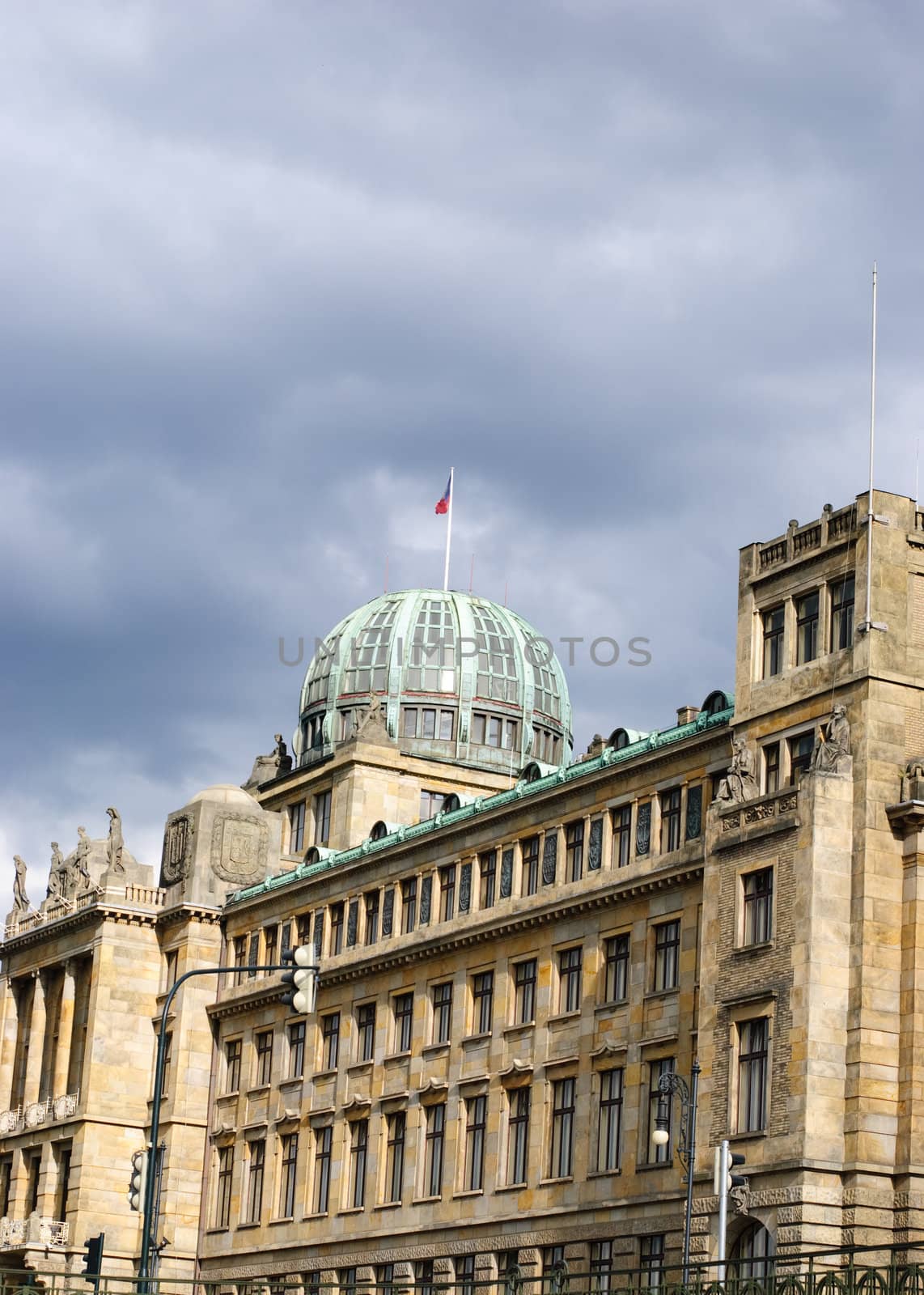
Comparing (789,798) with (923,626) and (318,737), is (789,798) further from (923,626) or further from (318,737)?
(318,737)

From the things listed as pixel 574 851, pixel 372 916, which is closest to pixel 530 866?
pixel 574 851

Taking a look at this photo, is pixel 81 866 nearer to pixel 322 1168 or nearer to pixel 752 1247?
pixel 322 1168

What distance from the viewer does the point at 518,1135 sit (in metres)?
78.2

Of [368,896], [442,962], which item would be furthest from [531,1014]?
[368,896]

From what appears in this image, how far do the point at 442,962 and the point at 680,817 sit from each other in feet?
46.8

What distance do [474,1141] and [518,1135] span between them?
8.58ft

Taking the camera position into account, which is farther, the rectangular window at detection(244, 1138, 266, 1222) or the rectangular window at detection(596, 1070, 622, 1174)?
the rectangular window at detection(244, 1138, 266, 1222)

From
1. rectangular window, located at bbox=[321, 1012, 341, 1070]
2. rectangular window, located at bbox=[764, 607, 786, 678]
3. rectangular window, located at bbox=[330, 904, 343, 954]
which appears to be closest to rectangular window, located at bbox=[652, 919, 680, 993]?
rectangular window, located at bbox=[764, 607, 786, 678]

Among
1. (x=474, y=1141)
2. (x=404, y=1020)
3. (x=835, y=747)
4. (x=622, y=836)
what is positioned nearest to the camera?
(x=835, y=747)

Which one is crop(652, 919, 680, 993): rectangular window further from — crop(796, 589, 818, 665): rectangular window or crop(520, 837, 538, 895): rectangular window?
crop(796, 589, 818, 665): rectangular window

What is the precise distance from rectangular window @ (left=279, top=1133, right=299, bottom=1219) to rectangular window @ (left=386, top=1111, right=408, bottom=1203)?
21.4ft

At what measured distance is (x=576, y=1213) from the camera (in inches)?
2899

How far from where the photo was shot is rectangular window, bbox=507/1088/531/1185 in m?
77.6

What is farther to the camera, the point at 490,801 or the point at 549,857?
the point at 490,801
